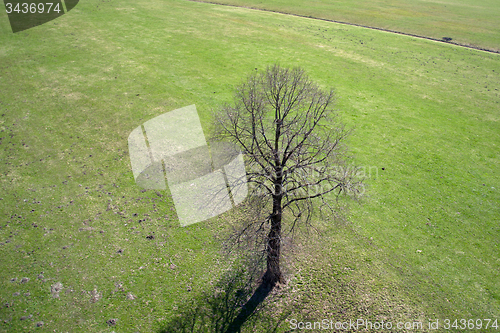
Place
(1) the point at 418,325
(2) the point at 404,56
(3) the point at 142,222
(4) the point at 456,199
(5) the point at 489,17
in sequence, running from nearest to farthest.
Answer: (1) the point at 418,325, (3) the point at 142,222, (4) the point at 456,199, (2) the point at 404,56, (5) the point at 489,17

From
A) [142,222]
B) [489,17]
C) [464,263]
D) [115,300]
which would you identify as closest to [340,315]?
[464,263]

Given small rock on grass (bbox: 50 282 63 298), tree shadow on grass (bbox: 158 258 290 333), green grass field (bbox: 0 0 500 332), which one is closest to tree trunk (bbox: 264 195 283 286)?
tree shadow on grass (bbox: 158 258 290 333)

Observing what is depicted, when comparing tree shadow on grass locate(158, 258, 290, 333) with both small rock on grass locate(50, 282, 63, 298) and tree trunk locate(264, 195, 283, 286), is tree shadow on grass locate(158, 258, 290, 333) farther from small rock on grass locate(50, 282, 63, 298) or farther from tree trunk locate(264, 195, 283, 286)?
small rock on grass locate(50, 282, 63, 298)

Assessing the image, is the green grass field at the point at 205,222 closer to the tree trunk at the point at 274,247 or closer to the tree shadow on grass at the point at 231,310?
the tree shadow on grass at the point at 231,310

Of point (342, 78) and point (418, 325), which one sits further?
point (342, 78)

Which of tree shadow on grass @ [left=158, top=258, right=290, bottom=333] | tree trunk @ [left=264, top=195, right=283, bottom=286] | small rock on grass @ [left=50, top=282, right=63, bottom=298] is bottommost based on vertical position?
tree shadow on grass @ [left=158, top=258, right=290, bottom=333]

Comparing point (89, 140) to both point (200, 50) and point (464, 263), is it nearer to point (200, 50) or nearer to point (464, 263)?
point (200, 50)

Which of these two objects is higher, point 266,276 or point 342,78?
point 342,78
